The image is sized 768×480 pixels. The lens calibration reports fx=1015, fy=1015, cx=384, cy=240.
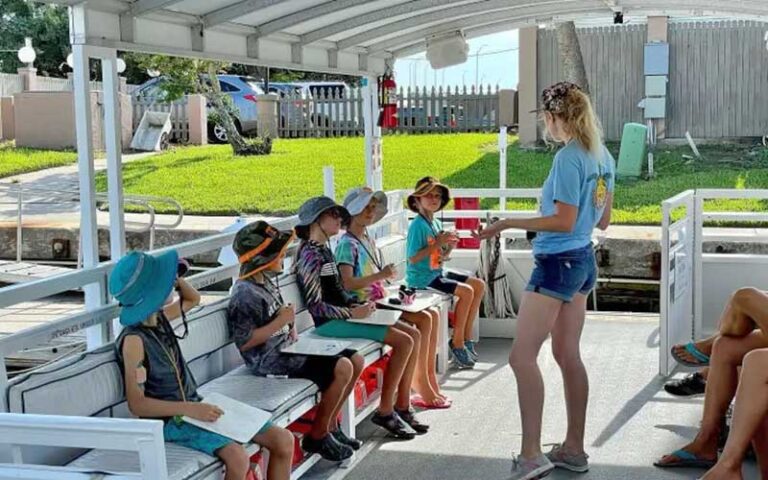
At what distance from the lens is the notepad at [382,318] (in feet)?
18.7

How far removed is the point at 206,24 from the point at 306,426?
2407 mm

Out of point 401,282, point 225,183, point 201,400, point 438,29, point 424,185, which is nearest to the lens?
point 201,400

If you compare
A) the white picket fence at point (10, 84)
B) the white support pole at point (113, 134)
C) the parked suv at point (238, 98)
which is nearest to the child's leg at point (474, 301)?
the white support pole at point (113, 134)

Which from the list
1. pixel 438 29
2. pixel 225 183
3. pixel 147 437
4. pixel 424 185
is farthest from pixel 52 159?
pixel 147 437

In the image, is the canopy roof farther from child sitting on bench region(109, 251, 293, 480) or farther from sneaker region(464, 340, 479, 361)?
sneaker region(464, 340, 479, 361)

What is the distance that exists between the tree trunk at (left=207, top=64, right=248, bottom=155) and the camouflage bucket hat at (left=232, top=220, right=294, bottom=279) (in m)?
13.8

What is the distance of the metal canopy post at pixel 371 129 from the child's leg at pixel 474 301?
1599 millimetres

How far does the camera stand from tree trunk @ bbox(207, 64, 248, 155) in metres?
18.6

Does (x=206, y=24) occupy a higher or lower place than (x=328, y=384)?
higher

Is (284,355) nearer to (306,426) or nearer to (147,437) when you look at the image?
(306,426)

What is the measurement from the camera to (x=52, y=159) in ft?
64.1

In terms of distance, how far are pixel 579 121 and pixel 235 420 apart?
6.78 feet

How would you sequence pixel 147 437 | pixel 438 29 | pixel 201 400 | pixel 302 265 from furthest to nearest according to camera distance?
pixel 438 29 < pixel 302 265 < pixel 201 400 < pixel 147 437

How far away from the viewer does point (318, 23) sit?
7.09 m
